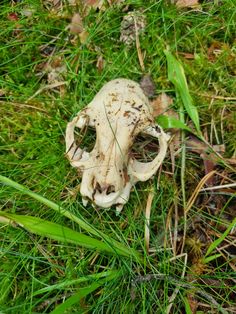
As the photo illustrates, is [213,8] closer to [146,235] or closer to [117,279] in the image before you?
[146,235]

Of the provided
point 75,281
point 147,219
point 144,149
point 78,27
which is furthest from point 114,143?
point 78,27

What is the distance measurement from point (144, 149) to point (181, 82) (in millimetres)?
540

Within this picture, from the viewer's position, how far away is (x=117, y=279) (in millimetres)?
3258

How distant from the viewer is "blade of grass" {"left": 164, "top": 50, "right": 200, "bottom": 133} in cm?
353

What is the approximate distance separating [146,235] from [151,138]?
0.68 m

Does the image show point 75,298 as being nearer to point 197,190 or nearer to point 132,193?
point 132,193

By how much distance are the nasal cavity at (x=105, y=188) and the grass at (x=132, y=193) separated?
0.23 meters

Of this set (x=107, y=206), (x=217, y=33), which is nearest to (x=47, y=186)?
(x=107, y=206)

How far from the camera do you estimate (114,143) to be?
3.15 m

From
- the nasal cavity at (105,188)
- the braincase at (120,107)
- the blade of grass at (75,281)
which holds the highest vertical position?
the braincase at (120,107)

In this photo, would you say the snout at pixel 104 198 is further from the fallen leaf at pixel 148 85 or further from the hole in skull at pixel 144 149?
the fallen leaf at pixel 148 85

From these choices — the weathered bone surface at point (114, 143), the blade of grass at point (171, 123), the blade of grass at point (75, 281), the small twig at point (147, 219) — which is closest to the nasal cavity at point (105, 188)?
the weathered bone surface at point (114, 143)

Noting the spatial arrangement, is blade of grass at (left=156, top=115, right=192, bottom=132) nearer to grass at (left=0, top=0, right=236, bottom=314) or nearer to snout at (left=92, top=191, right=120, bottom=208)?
grass at (left=0, top=0, right=236, bottom=314)

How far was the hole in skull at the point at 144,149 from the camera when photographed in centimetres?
354
